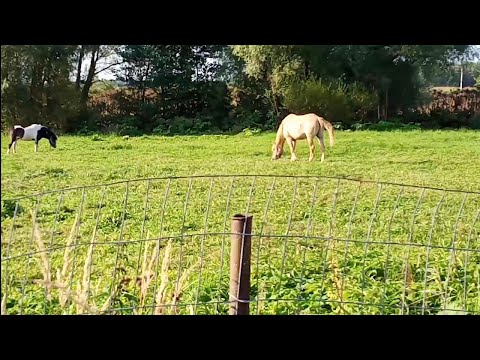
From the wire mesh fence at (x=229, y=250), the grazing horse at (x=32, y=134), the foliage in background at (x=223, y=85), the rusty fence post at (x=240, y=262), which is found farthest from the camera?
the foliage in background at (x=223, y=85)

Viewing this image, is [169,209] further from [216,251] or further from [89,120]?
[89,120]

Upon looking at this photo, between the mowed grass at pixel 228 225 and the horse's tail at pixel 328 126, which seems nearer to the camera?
the mowed grass at pixel 228 225

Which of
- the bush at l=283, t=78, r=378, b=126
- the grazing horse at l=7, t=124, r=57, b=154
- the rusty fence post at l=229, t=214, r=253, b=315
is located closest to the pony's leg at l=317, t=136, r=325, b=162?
the bush at l=283, t=78, r=378, b=126

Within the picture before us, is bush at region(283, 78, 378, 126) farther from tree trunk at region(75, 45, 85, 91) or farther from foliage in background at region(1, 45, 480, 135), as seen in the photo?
tree trunk at region(75, 45, 85, 91)

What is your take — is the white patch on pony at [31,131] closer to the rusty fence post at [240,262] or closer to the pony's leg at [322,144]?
the rusty fence post at [240,262]

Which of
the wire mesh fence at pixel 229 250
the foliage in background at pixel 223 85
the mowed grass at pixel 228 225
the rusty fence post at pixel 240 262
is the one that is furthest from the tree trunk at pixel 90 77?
the rusty fence post at pixel 240 262
